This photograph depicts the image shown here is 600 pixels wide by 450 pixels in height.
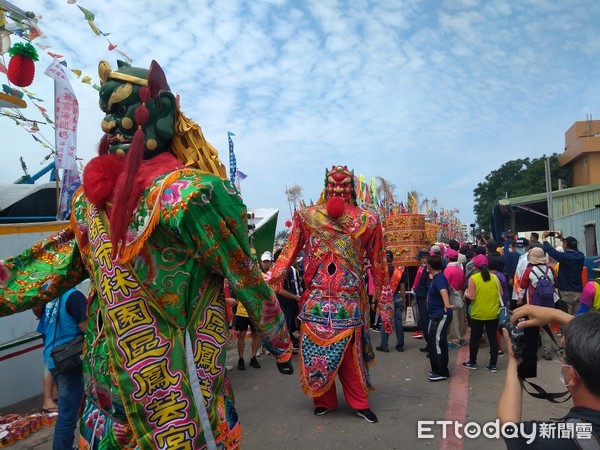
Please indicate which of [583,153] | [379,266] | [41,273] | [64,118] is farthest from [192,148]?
[583,153]

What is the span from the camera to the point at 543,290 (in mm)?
6109

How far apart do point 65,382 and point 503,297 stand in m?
5.40

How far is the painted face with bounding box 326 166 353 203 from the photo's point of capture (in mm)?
4438

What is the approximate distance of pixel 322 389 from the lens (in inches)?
163

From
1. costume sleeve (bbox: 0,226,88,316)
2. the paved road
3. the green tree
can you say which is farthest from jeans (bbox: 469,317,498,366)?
the green tree

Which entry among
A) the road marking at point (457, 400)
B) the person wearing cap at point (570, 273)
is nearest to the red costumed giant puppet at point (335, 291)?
the road marking at point (457, 400)

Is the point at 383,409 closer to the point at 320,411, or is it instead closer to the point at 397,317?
the point at 320,411

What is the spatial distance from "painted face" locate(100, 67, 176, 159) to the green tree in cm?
3979

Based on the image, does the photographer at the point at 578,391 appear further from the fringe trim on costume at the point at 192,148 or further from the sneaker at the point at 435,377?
the sneaker at the point at 435,377

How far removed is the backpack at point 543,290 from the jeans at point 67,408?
18.2ft

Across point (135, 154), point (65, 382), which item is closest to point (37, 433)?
point (65, 382)

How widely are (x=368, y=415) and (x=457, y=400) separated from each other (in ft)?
3.63

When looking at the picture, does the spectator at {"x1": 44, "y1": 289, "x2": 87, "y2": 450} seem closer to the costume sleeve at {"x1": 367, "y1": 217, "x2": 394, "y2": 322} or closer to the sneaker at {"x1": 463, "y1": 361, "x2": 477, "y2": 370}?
the costume sleeve at {"x1": 367, "y1": 217, "x2": 394, "y2": 322}

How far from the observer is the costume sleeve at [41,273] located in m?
1.88
